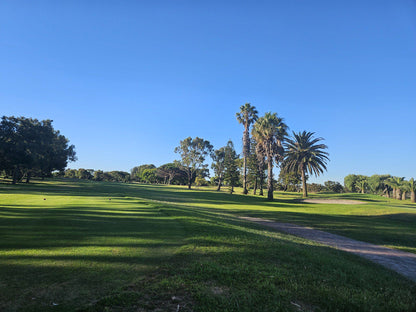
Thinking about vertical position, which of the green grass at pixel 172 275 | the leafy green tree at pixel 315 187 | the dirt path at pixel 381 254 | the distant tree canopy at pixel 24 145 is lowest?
the dirt path at pixel 381 254

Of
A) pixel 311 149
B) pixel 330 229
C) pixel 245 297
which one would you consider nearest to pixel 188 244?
pixel 245 297

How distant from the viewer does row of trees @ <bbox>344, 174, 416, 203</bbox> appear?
49.9 metres

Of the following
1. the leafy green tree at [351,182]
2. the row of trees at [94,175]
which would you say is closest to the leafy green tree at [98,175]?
the row of trees at [94,175]

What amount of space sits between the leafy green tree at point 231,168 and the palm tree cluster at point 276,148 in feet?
16.4

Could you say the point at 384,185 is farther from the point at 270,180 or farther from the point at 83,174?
the point at 83,174

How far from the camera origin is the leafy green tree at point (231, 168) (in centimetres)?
5753

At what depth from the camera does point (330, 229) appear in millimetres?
15164

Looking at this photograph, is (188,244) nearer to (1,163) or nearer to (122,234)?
(122,234)

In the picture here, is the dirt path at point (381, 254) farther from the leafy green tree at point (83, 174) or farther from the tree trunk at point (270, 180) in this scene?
the leafy green tree at point (83, 174)

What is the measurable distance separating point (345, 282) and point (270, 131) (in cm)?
3421

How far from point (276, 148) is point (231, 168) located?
69.9 feet

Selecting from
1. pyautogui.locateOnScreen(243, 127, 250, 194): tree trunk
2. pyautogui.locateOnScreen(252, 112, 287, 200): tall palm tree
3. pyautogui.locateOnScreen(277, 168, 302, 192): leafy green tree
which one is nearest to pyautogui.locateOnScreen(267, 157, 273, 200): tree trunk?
pyautogui.locateOnScreen(252, 112, 287, 200): tall palm tree

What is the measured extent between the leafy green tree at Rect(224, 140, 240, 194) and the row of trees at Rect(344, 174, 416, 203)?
3967cm

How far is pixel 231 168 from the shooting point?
195ft
